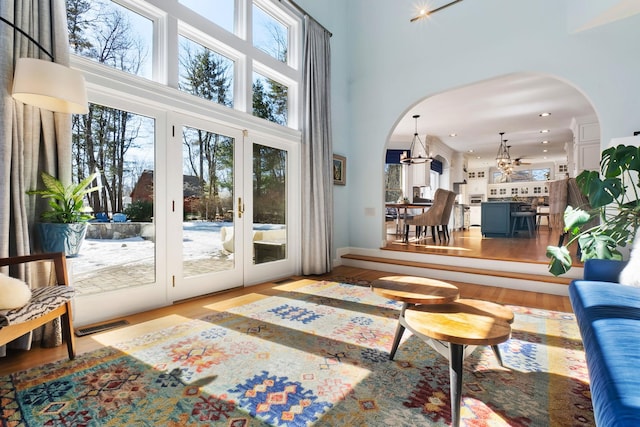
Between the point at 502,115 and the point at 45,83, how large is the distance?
8.18m

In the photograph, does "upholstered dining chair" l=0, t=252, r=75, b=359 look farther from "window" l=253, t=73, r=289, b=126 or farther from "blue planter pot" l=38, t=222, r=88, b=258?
"window" l=253, t=73, r=289, b=126

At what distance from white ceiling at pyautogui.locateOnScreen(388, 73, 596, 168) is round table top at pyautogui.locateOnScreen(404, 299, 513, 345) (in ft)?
11.8

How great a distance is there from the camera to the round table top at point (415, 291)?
172 centimetres

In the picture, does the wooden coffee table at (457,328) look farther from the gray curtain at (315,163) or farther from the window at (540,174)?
the window at (540,174)

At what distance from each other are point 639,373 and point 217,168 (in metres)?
3.42

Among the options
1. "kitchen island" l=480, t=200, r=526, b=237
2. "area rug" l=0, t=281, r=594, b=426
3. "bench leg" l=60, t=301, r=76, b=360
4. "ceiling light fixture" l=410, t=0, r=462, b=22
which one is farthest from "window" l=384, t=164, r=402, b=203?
"bench leg" l=60, t=301, r=76, b=360

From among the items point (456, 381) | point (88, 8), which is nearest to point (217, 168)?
point (88, 8)

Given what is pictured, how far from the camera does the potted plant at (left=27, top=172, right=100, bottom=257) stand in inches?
78.9

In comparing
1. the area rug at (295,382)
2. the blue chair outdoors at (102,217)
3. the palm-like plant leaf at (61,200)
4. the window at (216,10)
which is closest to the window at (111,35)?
the window at (216,10)

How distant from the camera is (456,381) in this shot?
1274mm

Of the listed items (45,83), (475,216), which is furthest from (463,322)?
(475,216)

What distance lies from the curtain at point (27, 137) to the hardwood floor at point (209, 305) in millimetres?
160

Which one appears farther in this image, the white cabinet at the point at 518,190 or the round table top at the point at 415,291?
the white cabinet at the point at 518,190

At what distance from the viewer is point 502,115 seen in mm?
7168
